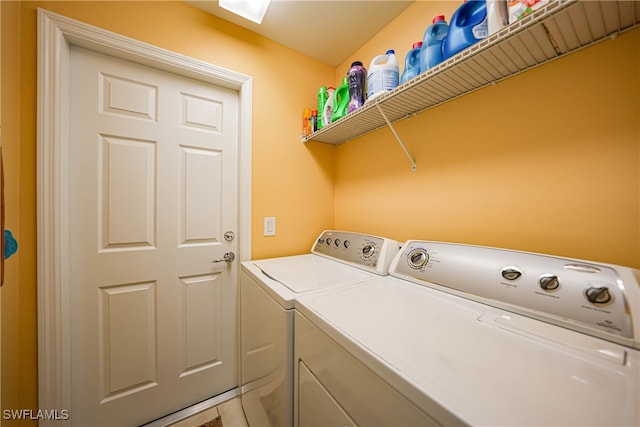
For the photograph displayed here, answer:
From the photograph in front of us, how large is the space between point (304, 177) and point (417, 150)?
33.3 inches

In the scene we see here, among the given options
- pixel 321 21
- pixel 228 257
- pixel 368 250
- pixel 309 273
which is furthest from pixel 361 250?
pixel 321 21

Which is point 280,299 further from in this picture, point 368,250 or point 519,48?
point 519,48

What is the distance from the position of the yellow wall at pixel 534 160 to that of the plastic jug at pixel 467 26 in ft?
0.94

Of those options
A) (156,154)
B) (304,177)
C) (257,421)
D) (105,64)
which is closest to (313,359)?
(257,421)

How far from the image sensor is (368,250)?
125cm

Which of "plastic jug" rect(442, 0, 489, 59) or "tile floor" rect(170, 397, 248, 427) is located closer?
"plastic jug" rect(442, 0, 489, 59)

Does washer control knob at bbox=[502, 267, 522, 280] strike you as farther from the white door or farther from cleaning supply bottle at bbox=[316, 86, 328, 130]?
the white door

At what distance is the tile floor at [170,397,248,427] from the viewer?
1.35 meters

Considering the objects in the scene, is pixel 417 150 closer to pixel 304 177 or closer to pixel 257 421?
pixel 304 177

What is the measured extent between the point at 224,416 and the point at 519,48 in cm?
236

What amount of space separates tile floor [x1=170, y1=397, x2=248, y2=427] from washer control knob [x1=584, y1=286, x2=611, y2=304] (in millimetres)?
1749

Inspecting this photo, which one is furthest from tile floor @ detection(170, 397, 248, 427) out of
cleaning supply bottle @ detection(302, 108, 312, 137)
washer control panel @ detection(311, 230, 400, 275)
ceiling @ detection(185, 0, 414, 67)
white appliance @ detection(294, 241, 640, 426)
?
ceiling @ detection(185, 0, 414, 67)

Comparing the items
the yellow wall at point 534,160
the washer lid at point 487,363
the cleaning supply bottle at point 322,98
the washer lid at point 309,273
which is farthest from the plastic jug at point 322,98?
the washer lid at point 487,363

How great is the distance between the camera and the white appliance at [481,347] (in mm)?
397
